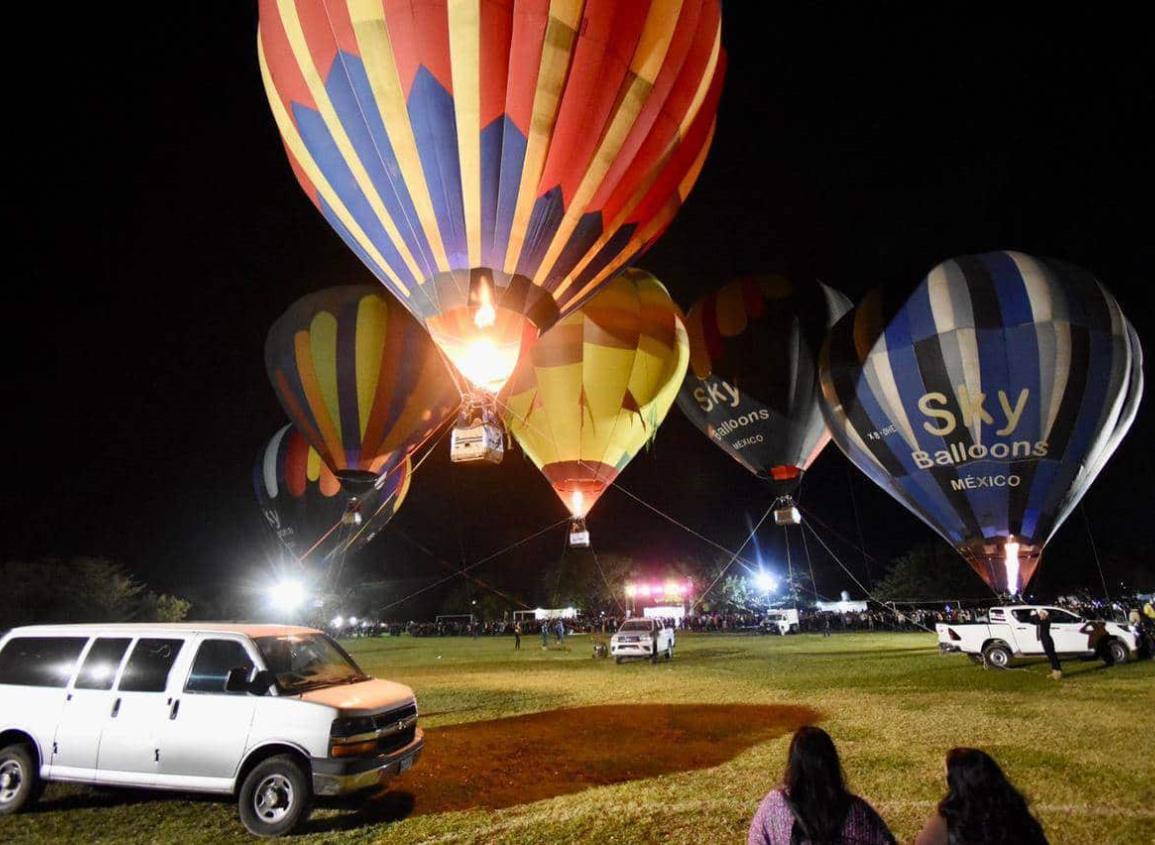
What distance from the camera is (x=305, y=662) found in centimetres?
636

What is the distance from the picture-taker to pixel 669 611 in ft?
184

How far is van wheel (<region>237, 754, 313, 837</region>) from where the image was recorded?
532 cm

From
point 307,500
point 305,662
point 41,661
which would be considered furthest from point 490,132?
point 307,500

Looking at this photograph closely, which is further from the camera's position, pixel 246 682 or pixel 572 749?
pixel 572 749

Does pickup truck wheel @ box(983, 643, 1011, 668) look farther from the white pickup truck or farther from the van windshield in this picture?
the van windshield

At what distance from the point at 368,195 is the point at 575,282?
11.9 ft

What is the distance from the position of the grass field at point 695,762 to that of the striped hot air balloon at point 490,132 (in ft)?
19.1

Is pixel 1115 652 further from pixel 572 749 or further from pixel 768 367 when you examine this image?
pixel 572 749

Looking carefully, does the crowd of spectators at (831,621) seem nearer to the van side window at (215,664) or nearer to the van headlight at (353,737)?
the van headlight at (353,737)

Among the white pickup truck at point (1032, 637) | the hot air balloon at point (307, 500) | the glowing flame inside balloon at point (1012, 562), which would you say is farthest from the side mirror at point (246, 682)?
the hot air balloon at point (307, 500)

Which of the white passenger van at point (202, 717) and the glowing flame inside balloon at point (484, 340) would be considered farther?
the glowing flame inside balloon at point (484, 340)

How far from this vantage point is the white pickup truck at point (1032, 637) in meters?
13.9

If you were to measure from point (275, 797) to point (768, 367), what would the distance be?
56.3 feet

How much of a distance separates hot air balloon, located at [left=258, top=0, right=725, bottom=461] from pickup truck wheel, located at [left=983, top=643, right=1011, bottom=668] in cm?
1183
